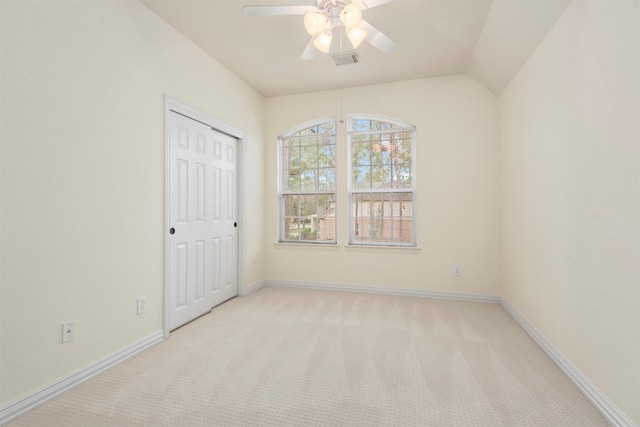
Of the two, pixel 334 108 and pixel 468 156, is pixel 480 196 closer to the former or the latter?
pixel 468 156

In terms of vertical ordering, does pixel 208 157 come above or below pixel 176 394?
above

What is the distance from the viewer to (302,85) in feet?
12.9

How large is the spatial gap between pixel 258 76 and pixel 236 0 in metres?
1.37

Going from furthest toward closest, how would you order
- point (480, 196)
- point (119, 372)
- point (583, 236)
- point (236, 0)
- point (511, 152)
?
point (480, 196) → point (511, 152) → point (236, 0) → point (119, 372) → point (583, 236)

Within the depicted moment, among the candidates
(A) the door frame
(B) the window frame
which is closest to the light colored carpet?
(A) the door frame

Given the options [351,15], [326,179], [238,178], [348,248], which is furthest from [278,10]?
[348,248]

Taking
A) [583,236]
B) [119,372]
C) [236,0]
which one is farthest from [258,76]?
[583,236]

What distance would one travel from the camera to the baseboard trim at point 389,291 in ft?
11.9

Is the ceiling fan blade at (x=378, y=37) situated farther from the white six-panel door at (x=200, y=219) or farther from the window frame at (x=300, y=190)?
the window frame at (x=300, y=190)

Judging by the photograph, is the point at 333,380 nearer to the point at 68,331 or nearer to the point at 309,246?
the point at 68,331

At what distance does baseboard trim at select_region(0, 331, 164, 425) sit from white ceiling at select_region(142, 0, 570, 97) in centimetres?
259

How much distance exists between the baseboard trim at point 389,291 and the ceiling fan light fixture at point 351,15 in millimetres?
2988

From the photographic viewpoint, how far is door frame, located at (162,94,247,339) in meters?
2.63

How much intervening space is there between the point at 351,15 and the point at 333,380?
7.26 ft
